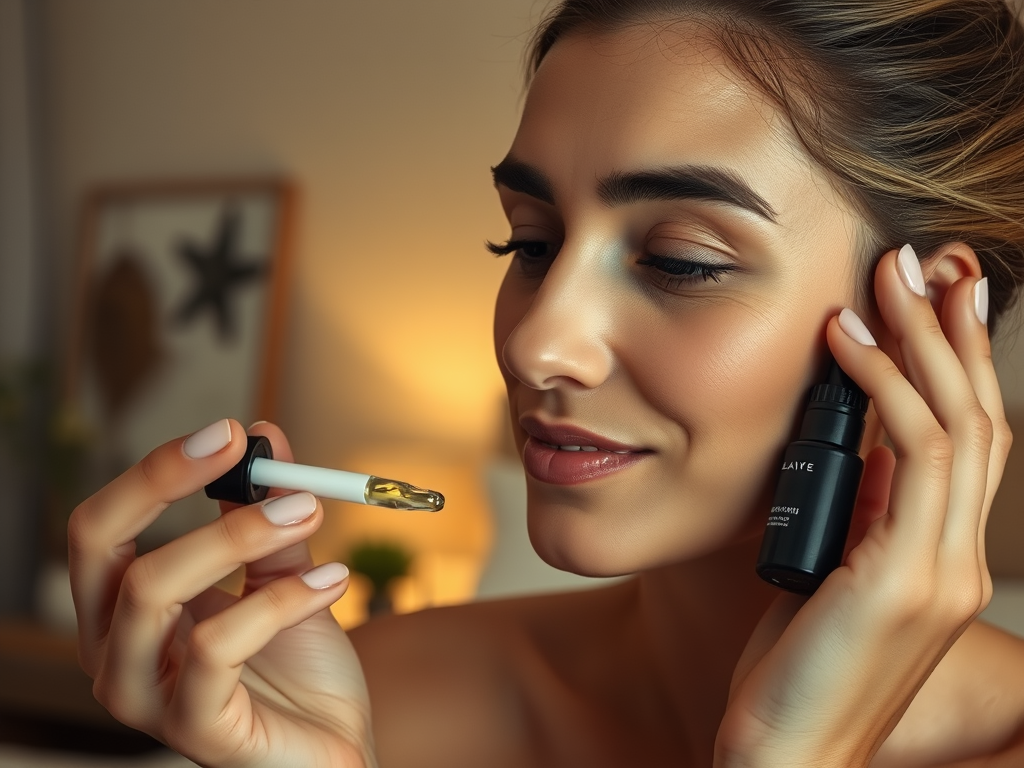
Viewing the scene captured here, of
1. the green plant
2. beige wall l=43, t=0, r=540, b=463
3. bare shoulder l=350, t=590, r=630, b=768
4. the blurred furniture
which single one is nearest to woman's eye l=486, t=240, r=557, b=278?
bare shoulder l=350, t=590, r=630, b=768

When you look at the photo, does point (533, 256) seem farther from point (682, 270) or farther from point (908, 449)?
point (908, 449)

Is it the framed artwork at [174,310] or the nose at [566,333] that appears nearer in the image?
the nose at [566,333]

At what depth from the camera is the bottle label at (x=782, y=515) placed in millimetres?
767

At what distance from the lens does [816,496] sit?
0.76m

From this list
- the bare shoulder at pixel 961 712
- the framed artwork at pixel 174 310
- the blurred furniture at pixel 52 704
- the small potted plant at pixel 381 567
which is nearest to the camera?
the bare shoulder at pixel 961 712

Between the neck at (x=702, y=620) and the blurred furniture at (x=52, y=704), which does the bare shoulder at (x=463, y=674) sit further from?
the blurred furniture at (x=52, y=704)

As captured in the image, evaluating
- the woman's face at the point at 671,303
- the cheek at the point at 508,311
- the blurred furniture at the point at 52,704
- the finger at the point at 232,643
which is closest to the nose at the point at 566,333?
the woman's face at the point at 671,303

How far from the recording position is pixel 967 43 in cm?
90

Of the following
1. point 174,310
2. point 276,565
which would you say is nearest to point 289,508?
point 276,565

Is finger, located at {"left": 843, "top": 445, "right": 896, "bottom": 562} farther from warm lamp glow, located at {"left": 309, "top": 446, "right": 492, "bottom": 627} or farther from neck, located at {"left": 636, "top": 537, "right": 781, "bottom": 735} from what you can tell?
warm lamp glow, located at {"left": 309, "top": 446, "right": 492, "bottom": 627}

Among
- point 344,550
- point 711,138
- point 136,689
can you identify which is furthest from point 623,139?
point 344,550

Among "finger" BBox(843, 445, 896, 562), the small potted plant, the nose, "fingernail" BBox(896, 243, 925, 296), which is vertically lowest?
the small potted plant

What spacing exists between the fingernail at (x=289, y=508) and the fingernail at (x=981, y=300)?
21.0 inches

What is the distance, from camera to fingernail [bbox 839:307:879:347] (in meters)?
0.82
